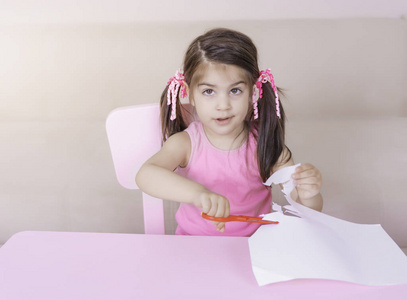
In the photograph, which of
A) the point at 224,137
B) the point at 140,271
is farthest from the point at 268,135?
the point at 140,271

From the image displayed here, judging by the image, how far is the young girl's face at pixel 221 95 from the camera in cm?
92

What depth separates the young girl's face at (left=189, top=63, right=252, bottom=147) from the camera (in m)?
0.92

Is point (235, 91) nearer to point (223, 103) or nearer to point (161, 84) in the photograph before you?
point (223, 103)

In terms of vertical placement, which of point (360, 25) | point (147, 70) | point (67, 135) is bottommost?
point (67, 135)

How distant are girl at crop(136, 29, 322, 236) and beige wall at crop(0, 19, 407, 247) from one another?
1.90 feet

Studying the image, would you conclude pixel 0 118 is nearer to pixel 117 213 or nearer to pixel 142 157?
pixel 117 213

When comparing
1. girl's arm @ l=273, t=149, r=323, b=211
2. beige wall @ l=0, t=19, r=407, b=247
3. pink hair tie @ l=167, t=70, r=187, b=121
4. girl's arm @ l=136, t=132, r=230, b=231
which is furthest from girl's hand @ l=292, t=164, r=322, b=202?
beige wall @ l=0, t=19, r=407, b=247

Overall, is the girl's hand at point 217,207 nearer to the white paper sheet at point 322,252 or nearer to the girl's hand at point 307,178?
the white paper sheet at point 322,252

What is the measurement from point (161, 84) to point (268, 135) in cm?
80

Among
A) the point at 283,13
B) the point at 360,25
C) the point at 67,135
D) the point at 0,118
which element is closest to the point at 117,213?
the point at 67,135

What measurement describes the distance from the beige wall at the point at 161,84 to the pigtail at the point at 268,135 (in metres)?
0.58

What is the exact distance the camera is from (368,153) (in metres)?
1.60

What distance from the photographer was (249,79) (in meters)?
0.96

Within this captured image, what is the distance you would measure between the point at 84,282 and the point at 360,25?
4.83 ft
